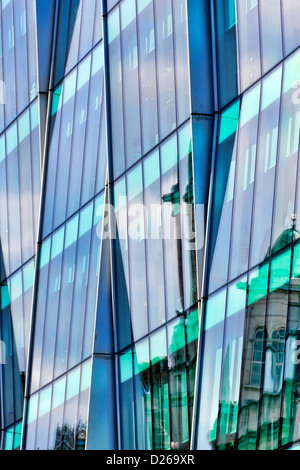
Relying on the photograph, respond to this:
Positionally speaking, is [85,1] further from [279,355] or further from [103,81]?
[279,355]

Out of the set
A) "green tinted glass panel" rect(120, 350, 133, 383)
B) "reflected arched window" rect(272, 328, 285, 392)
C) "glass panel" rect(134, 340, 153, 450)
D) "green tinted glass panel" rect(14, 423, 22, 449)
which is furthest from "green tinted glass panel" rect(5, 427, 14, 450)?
"reflected arched window" rect(272, 328, 285, 392)

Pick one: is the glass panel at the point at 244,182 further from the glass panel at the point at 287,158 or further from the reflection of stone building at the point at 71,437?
the reflection of stone building at the point at 71,437

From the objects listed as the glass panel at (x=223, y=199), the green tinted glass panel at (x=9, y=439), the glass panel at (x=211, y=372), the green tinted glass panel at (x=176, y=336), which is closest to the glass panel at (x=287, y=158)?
the glass panel at (x=223, y=199)

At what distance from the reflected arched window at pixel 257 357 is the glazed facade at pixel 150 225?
0.05 meters

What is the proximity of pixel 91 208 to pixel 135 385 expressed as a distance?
18.2 ft

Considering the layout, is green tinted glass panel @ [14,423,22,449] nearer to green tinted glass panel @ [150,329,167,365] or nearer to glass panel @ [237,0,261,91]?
green tinted glass panel @ [150,329,167,365]

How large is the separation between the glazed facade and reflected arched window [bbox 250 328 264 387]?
0.05 metres

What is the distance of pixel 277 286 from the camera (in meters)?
19.7

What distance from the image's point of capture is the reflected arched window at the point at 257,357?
20.2 meters

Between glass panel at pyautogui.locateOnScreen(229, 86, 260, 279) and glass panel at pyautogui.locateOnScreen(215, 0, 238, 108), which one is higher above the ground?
glass panel at pyautogui.locateOnScreen(215, 0, 238, 108)

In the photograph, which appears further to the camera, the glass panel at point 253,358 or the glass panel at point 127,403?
the glass panel at point 127,403

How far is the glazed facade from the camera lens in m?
20.4

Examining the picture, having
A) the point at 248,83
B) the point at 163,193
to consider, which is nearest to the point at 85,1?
the point at 163,193

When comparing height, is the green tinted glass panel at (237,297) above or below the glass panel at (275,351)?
above
